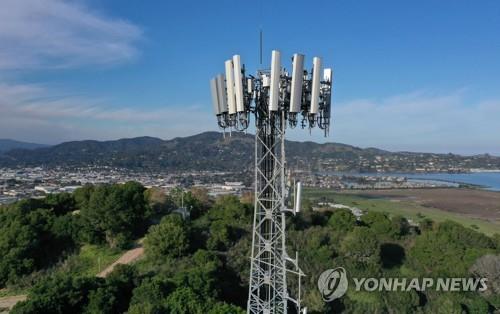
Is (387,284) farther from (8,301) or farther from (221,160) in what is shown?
(221,160)

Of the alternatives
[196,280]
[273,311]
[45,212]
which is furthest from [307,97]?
[45,212]

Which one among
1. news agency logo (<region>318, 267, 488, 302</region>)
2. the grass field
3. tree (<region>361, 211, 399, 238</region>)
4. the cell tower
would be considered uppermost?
the cell tower

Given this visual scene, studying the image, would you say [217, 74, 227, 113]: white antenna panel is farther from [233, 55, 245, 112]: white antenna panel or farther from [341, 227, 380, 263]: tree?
[341, 227, 380, 263]: tree

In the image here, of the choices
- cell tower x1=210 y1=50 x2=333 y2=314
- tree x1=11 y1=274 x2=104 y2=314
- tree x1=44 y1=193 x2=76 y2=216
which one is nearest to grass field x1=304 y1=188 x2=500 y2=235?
tree x1=44 y1=193 x2=76 y2=216

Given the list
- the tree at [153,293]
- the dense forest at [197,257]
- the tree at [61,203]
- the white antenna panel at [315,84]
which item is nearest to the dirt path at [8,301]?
the dense forest at [197,257]

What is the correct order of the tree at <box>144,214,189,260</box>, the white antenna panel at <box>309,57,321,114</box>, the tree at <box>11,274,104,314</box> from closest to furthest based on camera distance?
the white antenna panel at <box>309,57,321,114</box> → the tree at <box>11,274,104,314</box> → the tree at <box>144,214,189,260</box>

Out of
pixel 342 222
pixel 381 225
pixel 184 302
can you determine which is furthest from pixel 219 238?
pixel 381 225

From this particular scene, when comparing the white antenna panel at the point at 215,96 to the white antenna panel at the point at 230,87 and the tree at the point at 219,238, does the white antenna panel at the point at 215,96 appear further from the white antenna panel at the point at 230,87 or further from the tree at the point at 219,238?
the tree at the point at 219,238
